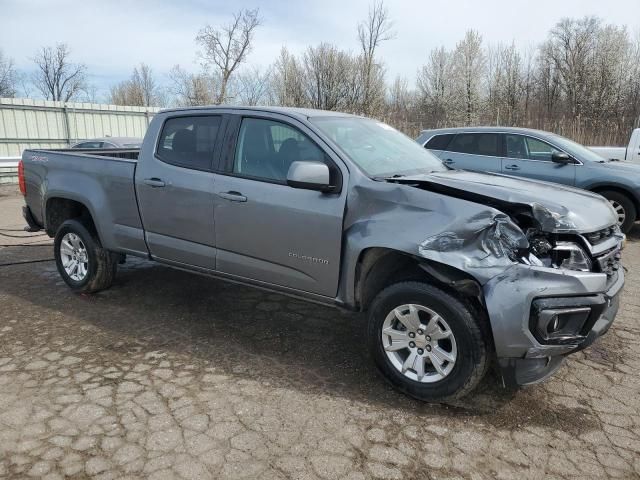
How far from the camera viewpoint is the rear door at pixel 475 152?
884 centimetres

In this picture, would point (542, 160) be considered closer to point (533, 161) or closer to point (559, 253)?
point (533, 161)

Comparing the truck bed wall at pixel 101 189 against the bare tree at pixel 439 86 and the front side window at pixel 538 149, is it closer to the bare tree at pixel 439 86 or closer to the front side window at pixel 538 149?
the front side window at pixel 538 149

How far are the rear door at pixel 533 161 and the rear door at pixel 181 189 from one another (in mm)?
6056

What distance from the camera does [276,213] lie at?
376 centimetres

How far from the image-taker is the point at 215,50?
3116 cm

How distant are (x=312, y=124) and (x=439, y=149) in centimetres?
601

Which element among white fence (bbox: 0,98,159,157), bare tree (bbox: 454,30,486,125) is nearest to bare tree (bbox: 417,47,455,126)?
bare tree (bbox: 454,30,486,125)

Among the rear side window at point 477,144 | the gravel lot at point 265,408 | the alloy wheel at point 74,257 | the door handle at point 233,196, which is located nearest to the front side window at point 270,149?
the door handle at point 233,196

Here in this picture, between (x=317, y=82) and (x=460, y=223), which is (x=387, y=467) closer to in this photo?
(x=460, y=223)

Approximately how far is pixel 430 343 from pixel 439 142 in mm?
6825

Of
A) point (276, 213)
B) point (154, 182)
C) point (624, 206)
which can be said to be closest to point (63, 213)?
point (154, 182)

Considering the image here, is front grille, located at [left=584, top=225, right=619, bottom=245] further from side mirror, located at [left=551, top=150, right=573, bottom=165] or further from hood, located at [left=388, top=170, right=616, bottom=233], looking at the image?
side mirror, located at [left=551, top=150, right=573, bottom=165]

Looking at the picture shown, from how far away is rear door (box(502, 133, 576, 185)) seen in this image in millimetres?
8258

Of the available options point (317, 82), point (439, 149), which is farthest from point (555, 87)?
point (439, 149)
